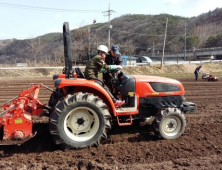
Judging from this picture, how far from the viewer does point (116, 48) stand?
538cm

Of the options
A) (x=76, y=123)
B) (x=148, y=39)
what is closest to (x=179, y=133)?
(x=76, y=123)

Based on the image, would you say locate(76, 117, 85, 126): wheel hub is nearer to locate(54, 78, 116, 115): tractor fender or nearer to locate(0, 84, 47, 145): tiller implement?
locate(54, 78, 116, 115): tractor fender

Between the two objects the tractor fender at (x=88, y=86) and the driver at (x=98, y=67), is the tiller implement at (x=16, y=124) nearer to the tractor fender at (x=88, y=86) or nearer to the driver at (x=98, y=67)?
the tractor fender at (x=88, y=86)

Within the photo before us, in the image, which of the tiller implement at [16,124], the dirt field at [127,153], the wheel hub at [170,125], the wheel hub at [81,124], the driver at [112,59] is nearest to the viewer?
the dirt field at [127,153]

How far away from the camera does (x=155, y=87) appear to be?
4680 mm

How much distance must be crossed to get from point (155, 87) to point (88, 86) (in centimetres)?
150

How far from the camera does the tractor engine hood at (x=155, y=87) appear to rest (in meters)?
4.59

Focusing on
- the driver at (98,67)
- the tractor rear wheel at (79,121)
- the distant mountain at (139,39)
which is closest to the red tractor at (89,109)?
the tractor rear wheel at (79,121)

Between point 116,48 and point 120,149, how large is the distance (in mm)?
2448

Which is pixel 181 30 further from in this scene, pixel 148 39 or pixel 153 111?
pixel 153 111

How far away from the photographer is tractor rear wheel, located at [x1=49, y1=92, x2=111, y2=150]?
3.82 meters

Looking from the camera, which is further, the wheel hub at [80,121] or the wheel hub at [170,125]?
the wheel hub at [170,125]

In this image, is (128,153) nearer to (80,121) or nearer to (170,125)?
(80,121)

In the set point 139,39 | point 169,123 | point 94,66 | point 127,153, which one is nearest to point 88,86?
point 94,66
